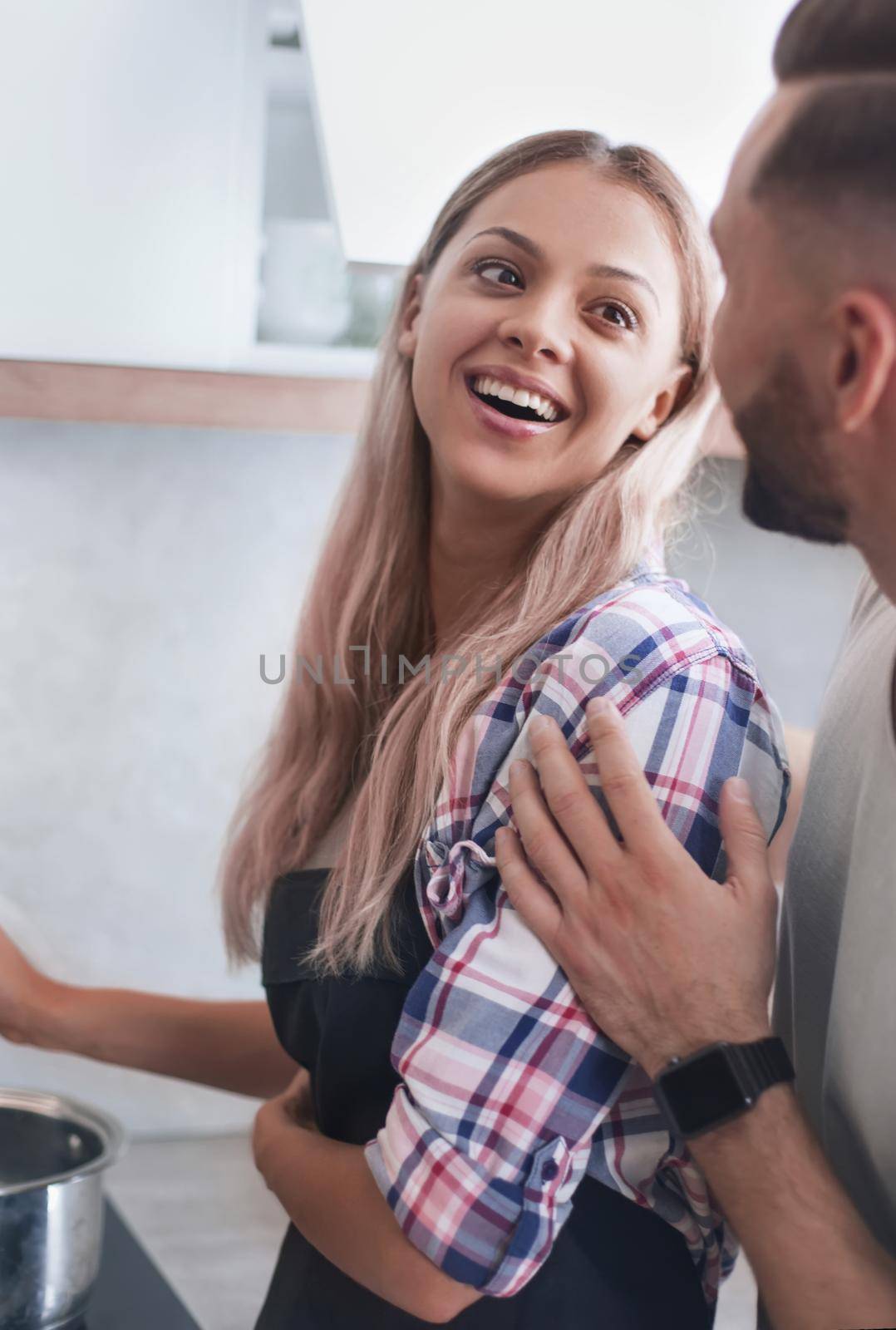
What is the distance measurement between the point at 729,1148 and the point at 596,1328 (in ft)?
0.56

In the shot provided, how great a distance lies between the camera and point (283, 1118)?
965 millimetres

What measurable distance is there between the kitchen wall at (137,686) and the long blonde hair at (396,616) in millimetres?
324

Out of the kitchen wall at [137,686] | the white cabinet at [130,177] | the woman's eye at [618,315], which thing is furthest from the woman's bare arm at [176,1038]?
the woman's eye at [618,315]

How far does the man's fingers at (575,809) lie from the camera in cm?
73

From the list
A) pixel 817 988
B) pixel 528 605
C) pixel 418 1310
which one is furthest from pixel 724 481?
pixel 418 1310

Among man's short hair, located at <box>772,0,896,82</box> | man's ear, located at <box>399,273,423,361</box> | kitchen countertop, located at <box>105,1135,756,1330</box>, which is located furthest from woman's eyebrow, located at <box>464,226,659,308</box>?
kitchen countertop, located at <box>105,1135,756,1330</box>

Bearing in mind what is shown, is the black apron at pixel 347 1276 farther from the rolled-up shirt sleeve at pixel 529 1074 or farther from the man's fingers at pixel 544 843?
the man's fingers at pixel 544 843

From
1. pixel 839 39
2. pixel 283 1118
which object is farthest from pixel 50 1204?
pixel 839 39

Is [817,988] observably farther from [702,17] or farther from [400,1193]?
[702,17]

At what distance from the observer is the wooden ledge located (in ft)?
3.85

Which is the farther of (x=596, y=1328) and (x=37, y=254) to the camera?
(x=37, y=254)

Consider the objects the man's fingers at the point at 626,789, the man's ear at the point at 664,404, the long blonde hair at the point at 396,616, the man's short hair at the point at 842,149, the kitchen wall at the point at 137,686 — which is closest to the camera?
the man's short hair at the point at 842,149

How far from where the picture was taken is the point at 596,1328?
77 cm

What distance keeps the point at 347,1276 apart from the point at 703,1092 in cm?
34
